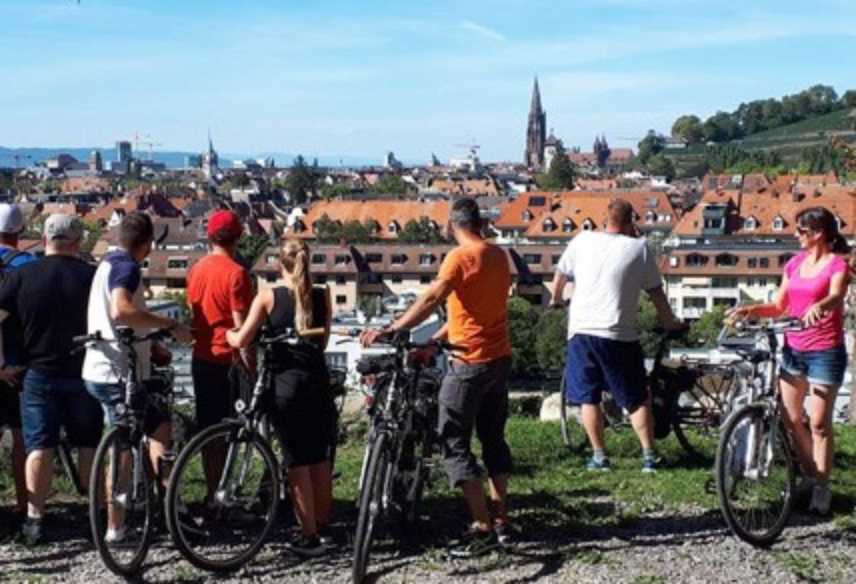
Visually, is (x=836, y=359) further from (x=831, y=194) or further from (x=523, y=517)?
(x=831, y=194)

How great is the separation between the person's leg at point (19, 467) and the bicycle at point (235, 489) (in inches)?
39.2

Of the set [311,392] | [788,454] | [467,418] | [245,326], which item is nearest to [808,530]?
[788,454]

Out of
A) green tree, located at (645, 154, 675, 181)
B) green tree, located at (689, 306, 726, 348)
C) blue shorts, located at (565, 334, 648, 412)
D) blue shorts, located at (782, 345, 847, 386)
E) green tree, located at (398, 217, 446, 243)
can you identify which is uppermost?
blue shorts, located at (782, 345, 847, 386)

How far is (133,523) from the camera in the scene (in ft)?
19.0

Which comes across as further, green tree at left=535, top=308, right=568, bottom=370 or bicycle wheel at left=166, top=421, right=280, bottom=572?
green tree at left=535, top=308, right=568, bottom=370

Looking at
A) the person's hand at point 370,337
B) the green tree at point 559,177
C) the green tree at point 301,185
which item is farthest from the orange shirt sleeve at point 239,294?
the green tree at point 301,185

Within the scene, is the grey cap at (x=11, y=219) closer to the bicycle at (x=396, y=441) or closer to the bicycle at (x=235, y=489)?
the bicycle at (x=235, y=489)

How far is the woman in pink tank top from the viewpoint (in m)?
6.52

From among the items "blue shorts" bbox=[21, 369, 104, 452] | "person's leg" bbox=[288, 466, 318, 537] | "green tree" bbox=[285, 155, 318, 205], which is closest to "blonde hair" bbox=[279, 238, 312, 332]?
"person's leg" bbox=[288, 466, 318, 537]

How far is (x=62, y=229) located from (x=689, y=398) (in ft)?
14.4

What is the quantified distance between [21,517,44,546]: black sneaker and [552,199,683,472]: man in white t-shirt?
10.8 ft

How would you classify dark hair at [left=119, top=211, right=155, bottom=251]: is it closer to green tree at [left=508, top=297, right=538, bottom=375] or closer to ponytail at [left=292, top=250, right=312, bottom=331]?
ponytail at [left=292, top=250, right=312, bottom=331]

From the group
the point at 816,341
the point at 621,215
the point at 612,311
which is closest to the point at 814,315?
the point at 816,341

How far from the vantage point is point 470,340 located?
5984 mm
